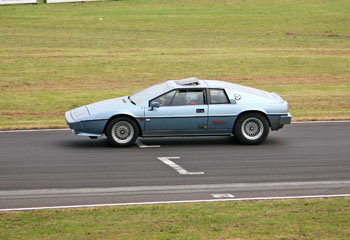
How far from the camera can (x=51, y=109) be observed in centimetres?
2197

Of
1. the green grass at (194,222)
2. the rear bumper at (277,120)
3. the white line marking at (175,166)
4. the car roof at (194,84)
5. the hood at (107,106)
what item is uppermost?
the car roof at (194,84)

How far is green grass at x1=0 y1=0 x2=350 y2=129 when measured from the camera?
80.7 feet

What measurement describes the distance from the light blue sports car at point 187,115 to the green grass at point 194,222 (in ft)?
15.8

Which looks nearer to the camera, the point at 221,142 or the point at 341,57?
the point at 221,142

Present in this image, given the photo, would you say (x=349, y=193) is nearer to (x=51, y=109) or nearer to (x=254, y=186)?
(x=254, y=186)

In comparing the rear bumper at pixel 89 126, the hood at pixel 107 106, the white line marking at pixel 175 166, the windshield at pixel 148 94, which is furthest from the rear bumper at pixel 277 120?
the rear bumper at pixel 89 126

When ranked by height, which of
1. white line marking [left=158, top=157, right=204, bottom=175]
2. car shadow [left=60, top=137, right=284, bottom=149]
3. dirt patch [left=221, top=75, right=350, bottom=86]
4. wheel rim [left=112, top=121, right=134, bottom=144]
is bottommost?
white line marking [left=158, top=157, right=204, bottom=175]

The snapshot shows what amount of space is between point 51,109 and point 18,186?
10.4 m

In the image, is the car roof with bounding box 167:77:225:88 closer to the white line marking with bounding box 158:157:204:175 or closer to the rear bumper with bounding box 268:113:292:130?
the rear bumper with bounding box 268:113:292:130

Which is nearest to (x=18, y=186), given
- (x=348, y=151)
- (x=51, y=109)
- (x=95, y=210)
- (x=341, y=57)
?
(x=95, y=210)

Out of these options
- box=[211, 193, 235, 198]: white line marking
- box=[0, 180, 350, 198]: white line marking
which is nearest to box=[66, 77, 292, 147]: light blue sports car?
box=[0, 180, 350, 198]: white line marking

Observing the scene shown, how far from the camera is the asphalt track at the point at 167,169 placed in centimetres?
1120

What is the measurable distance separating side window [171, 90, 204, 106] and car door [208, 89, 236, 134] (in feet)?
0.65

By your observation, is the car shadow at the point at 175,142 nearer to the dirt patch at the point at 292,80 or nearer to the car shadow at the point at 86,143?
the car shadow at the point at 86,143
